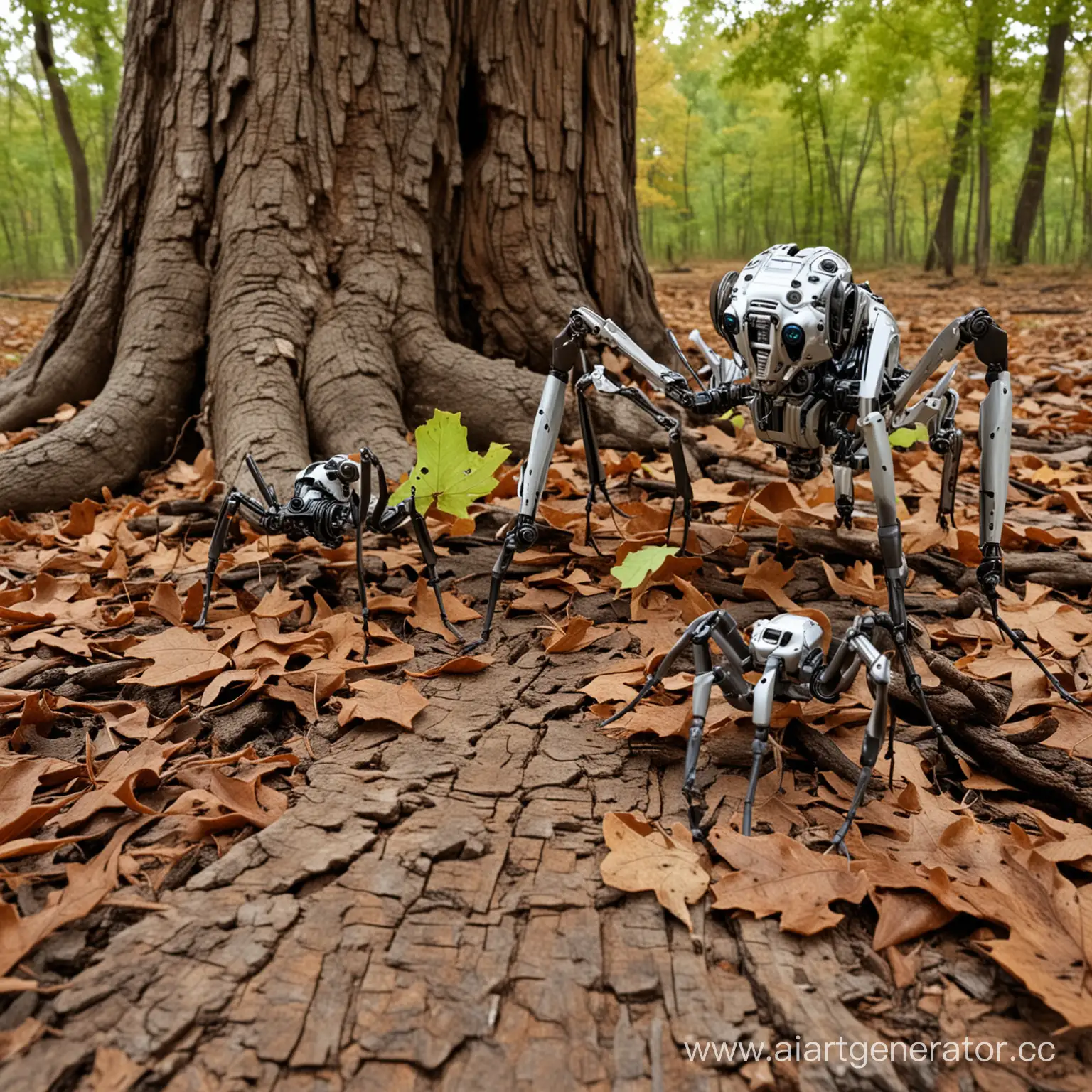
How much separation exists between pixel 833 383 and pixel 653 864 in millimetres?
1255

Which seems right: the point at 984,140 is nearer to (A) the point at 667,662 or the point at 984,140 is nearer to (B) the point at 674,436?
(B) the point at 674,436

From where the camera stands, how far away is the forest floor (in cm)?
138

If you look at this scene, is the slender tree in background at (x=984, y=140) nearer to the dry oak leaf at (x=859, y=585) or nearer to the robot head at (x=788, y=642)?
the dry oak leaf at (x=859, y=585)

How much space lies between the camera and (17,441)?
4504 millimetres

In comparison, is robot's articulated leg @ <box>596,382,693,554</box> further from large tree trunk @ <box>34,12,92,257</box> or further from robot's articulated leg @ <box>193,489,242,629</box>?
large tree trunk @ <box>34,12,92,257</box>

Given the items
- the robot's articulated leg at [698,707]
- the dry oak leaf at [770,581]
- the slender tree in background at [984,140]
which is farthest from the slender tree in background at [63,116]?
the slender tree in background at [984,140]

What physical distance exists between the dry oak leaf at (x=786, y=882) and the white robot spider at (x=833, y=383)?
1.66 ft

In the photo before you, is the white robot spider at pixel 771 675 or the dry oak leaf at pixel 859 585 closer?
the white robot spider at pixel 771 675

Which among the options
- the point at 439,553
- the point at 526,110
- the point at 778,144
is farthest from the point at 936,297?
the point at 778,144

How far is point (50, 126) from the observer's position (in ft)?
126

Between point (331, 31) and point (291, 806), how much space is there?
3.95m

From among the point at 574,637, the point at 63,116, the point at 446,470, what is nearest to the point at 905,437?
the point at 574,637

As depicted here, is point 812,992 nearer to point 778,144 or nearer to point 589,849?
point 589,849

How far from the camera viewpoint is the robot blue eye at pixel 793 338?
202cm
